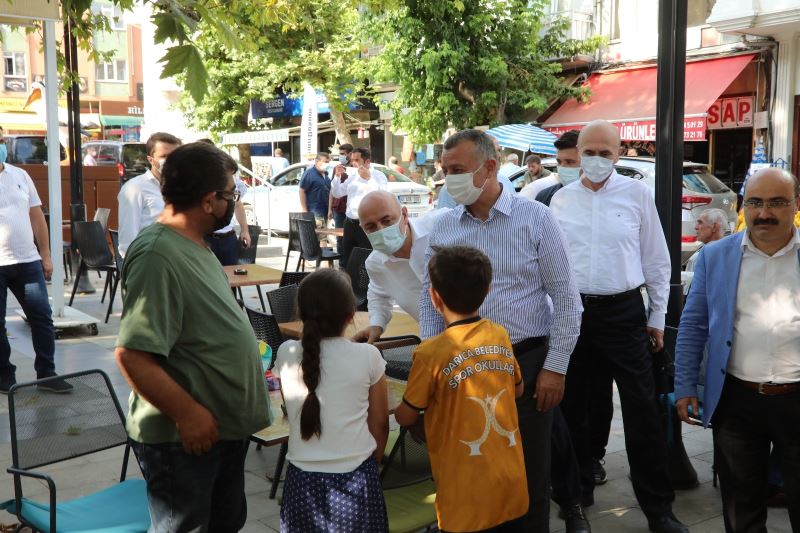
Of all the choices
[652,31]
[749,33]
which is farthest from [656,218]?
[652,31]

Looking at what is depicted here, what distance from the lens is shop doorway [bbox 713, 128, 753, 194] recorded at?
18.0 meters

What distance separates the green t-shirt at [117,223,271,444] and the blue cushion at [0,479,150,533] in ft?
2.47

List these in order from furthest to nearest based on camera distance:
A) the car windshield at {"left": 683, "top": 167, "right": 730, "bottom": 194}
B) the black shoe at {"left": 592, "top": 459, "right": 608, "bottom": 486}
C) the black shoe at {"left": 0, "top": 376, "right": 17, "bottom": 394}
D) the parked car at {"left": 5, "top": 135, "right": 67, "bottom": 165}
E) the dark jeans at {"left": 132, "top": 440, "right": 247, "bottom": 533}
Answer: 1. the parked car at {"left": 5, "top": 135, "right": 67, "bottom": 165}
2. the car windshield at {"left": 683, "top": 167, "right": 730, "bottom": 194}
3. the black shoe at {"left": 0, "top": 376, "right": 17, "bottom": 394}
4. the black shoe at {"left": 592, "top": 459, "right": 608, "bottom": 486}
5. the dark jeans at {"left": 132, "top": 440, "right": 247, "bottom": 533}

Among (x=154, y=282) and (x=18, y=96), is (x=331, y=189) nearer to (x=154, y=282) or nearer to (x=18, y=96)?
(x=154, y=282)

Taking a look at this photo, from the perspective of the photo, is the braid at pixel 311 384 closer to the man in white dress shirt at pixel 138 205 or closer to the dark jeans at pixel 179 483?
Result: the dark jeans at pixel 179 483

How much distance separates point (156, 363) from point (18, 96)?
2117 inches

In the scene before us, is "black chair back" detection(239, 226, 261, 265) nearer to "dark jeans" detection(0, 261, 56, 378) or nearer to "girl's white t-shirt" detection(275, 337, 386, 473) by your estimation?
"dark jeans" detection(0, 261, 56, 378)

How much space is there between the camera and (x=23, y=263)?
21.5 feet

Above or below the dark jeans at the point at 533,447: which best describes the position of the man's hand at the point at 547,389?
above

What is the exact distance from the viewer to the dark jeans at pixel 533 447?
3.34 meters

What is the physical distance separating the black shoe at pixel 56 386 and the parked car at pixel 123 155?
60.2 ft

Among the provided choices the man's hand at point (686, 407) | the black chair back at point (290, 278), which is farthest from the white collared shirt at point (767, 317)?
the black chair back at point (290, 278)

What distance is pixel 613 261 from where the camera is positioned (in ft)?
14.0

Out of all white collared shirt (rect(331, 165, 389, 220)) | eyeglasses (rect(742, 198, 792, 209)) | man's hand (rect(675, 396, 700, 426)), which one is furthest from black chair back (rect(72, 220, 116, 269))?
eyeglasses (rect(742, 198, 792, 209))
